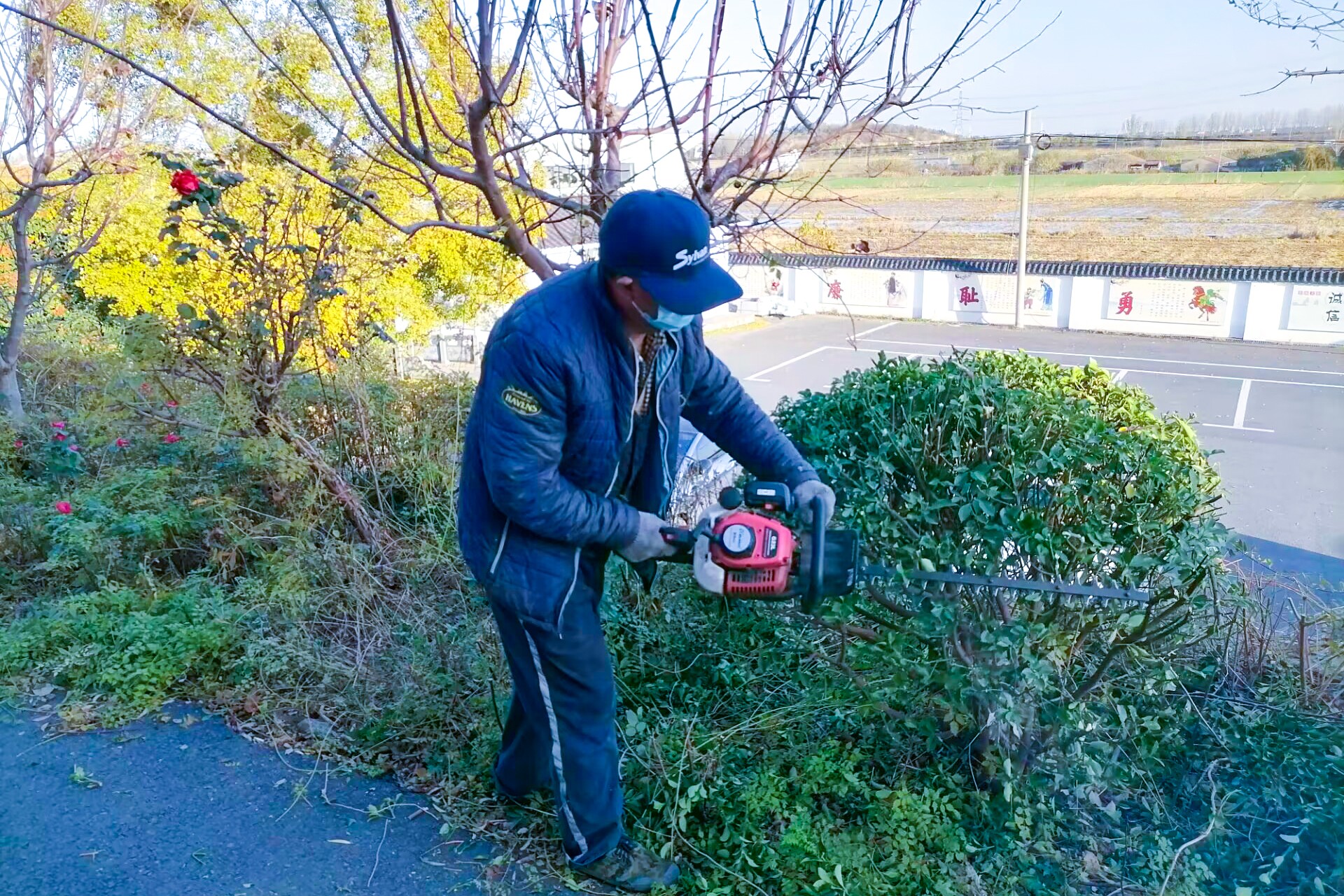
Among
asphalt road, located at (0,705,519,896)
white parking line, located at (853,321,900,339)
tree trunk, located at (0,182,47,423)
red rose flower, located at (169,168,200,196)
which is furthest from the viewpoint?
white parking line, located at (853,321,900,339)

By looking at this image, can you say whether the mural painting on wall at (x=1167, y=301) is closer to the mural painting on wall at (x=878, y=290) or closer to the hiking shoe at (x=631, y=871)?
the mural painting on wall at (x=878, y=290)

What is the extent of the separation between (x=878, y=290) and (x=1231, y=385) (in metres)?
13.1

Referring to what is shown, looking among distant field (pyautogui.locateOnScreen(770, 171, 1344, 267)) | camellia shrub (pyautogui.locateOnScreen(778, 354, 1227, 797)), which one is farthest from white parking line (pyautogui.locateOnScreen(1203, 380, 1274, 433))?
camellia shrub (pyautogui.locateOnScreen(778, 354, 1227, 797))

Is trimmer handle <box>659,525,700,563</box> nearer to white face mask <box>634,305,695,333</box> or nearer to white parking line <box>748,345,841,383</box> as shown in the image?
white face mask <box>634,305,695,333</box>

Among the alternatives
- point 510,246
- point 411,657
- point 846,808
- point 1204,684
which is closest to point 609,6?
point 510,246

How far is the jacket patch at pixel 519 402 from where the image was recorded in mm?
2301

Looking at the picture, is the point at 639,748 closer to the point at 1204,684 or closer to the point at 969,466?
the point at 969,466

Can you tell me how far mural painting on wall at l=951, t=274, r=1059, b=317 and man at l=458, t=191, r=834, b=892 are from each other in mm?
30053

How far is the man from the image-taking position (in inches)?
91.0

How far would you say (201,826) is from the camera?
3.02 metres

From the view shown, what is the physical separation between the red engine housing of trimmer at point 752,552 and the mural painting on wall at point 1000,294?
30.3 metres

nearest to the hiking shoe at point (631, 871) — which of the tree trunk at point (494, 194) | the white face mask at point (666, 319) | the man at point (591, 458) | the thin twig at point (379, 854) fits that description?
the man at point (591, 458)

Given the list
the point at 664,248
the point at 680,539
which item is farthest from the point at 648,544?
the point at 664,248

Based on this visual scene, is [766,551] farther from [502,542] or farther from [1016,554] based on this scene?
[1016,554]
